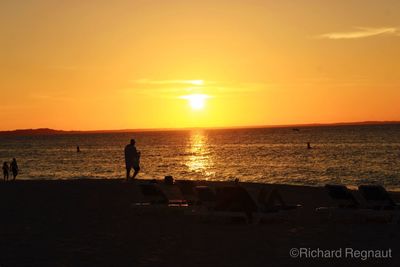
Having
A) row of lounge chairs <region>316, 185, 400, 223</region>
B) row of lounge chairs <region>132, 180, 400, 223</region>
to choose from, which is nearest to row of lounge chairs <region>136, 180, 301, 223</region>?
row of lounge chairs <region>132, 180, 400, 223</region>

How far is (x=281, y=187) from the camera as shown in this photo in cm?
2619

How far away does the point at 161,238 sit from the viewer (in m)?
13.6

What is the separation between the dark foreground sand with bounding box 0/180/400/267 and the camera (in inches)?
442

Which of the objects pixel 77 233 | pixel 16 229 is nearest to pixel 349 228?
pixel 77 233

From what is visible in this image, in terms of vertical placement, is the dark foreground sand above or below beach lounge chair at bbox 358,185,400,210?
below

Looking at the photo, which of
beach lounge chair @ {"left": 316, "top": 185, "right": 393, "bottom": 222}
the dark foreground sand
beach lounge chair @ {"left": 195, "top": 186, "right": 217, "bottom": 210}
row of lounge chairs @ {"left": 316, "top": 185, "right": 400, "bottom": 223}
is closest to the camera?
the dark foreground sand

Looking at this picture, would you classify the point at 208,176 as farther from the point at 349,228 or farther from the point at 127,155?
the point at 349,228

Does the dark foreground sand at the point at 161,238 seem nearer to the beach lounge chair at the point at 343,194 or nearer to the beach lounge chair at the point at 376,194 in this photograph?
the beach lounge chair at the point at 343,194

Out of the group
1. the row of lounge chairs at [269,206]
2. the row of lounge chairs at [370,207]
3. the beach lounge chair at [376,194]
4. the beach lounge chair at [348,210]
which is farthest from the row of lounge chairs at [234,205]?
the beach lounge chair at [376,194]

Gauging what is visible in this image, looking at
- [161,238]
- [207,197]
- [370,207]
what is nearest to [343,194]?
[370,207]

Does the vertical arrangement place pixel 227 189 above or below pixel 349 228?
above

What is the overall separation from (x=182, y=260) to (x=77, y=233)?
414 centimetres

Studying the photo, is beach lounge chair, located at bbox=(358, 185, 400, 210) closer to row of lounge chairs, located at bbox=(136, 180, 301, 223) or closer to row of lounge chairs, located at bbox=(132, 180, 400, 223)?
row of lounge chairs, located at bbox=(132, 180, 400, 223)

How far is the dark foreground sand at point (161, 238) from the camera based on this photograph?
11219 millimetres
